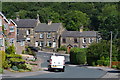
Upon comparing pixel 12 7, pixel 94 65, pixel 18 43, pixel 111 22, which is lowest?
pixel 94 65

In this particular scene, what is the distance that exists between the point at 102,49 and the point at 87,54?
339cm

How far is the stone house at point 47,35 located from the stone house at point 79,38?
1.91m

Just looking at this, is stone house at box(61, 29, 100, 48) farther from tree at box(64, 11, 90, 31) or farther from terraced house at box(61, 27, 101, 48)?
tree at box(64, 11, 90, 31)

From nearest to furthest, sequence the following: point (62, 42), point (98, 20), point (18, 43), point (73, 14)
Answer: point (18, 43) → point (62, 42) → point (73, 14) → point (98, 20)

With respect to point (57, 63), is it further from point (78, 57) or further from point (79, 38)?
point (79, 38)

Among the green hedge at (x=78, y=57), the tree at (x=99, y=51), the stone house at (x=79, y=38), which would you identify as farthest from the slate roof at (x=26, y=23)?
the tree at (x=99, y=51)

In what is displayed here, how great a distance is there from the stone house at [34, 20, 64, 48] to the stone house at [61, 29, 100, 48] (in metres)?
1.91

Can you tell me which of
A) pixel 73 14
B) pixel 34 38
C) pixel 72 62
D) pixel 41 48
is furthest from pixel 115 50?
pixel 73 14

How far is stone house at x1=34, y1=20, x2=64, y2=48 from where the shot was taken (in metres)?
86.3

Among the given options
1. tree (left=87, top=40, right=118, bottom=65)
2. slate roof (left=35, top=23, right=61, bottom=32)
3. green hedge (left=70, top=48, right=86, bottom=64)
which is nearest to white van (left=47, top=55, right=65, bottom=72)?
tree (left=87, top=40, right=118, bottom=65)

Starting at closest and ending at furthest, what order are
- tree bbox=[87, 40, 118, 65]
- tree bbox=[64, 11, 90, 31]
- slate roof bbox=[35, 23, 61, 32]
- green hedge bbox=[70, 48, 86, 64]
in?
tree bbox=[87, 40, 118, 65] → green hedge bbox=[70, 48, 86, 64] → slate roof bbox=[35, 23, 61, 32] → tree bbox=[64, 11, 90, 31]

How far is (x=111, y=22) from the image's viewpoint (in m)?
89.9

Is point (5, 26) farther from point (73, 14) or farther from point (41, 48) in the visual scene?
point (73, 14)

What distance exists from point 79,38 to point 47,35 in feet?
28.1
